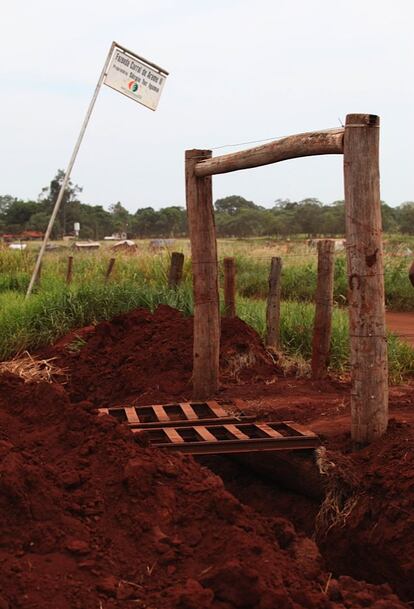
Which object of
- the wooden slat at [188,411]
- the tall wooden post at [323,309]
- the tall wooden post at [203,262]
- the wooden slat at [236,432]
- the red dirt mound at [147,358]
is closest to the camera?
the wooden slat at [236,432]

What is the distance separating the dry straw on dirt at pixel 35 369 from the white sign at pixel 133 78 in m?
3.89

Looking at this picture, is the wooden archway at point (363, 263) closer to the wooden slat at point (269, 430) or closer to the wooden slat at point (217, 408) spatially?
the wooden slat at point (269, 430)

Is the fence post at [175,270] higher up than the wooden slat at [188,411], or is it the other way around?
the fence post at [175,270]

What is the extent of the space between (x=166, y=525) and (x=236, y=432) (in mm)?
1515

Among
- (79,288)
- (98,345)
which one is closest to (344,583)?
(98,345)

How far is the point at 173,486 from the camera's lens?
3.58 metres

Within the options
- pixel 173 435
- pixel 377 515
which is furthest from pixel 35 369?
pixel 377 515

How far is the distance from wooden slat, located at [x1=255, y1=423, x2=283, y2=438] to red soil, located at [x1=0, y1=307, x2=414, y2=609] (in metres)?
0.27

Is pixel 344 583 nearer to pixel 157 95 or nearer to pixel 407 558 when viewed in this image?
pixel 407 558

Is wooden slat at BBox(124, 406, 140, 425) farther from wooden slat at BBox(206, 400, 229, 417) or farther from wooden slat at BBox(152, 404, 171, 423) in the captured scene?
wooden slat at BBox(206, 400, 229, 417)

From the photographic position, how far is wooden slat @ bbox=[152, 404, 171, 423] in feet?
16.9

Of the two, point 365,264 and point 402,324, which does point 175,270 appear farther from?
point 365,264

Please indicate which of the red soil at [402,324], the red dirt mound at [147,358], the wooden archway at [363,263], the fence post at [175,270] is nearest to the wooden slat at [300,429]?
the wooden archway at [363,263]

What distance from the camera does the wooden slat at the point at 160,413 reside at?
16.9 ft
